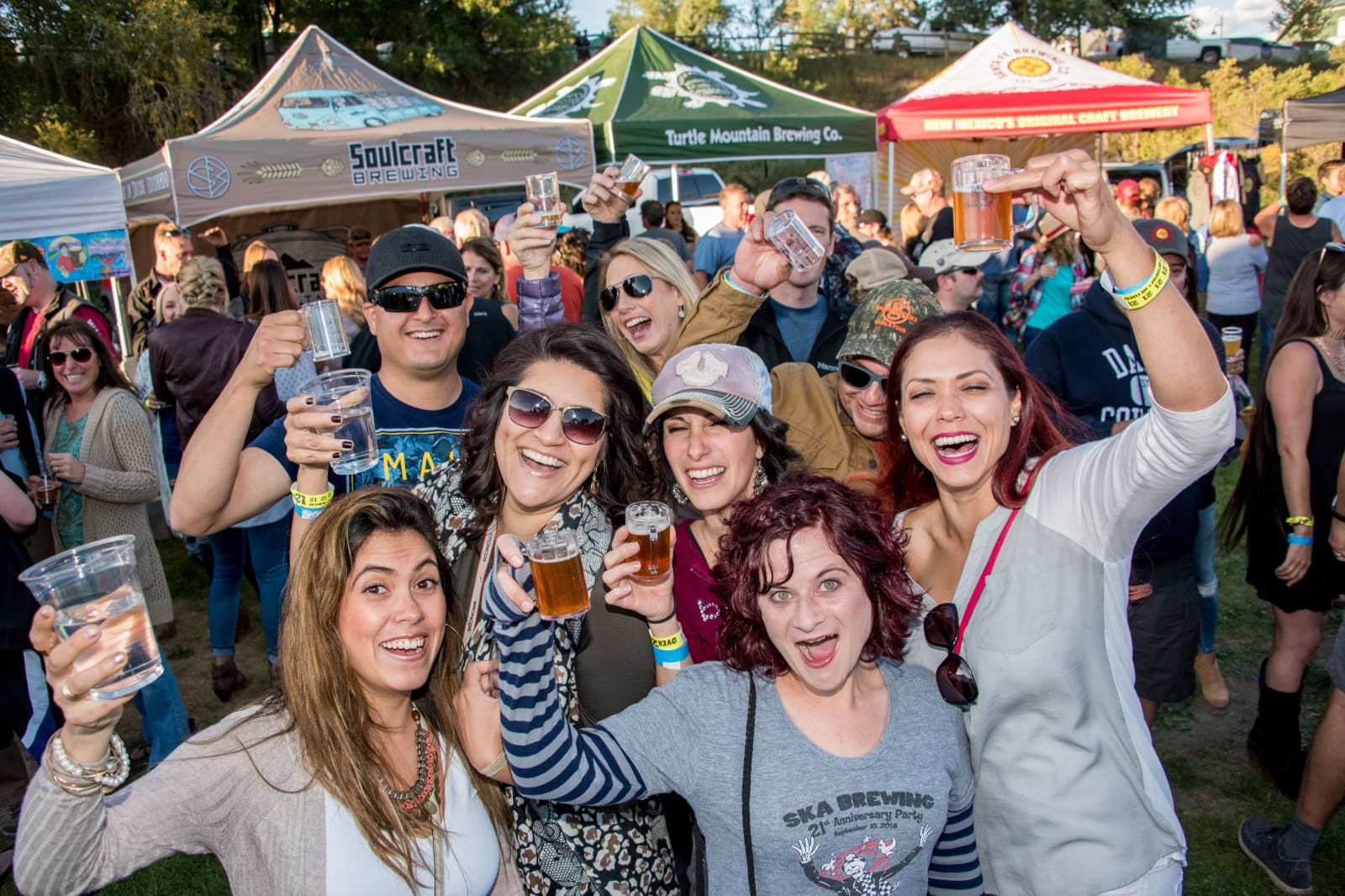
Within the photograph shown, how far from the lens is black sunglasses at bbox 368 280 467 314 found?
2766 mm

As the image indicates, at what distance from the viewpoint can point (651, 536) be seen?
6.18 ft

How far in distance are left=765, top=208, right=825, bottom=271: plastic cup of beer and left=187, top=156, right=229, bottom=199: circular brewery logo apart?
619cm

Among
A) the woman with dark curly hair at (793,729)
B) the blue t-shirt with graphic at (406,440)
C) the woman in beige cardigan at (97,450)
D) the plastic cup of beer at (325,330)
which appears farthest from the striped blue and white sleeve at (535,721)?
the woman in beige cardigan at (97,450)

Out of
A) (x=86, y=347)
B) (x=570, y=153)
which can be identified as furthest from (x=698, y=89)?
(x=86, y=347)

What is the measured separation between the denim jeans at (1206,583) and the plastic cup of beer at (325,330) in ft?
13.7

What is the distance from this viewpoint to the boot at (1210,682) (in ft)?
14.8

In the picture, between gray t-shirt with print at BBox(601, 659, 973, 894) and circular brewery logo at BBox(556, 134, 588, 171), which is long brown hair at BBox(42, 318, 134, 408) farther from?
circular brewery logo at BBox(556, 134, 588, 171)

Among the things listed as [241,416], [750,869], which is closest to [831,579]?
[750,869]

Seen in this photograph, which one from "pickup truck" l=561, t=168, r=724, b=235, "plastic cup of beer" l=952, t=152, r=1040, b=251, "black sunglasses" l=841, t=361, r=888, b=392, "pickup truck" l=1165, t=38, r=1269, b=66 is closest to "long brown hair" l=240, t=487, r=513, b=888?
"black sunglasses" l=841, t=361, r=888, b=392

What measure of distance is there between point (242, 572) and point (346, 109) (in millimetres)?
5127

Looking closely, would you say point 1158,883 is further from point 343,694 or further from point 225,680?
point 225,680

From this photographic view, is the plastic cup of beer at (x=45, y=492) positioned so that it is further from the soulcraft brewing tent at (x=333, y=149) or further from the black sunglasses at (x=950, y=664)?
the black sunglasses at (x=950, y=664)

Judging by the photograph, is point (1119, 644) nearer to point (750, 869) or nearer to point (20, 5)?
point (750, 869)

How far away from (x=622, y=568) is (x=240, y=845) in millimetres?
920
